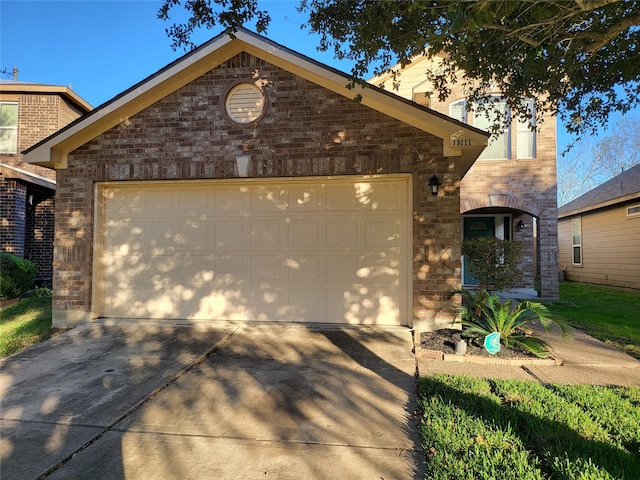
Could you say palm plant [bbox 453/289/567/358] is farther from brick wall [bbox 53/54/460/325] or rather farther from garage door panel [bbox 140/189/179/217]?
garage door panel [bbox 140/189/179/217]

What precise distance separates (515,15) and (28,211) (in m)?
13.3

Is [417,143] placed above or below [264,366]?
above

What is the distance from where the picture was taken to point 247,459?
2.97m

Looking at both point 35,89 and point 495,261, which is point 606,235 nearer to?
point 495,261

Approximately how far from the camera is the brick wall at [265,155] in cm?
628

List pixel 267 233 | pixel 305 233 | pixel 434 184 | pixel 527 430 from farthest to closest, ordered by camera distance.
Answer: pixel 267 233
pixel 305 233
pixel 434 184
pixel 527 430

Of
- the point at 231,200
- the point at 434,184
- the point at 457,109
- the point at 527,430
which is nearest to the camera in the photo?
the point at 527,430

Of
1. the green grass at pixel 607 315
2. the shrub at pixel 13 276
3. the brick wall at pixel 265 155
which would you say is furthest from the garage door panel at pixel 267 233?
the shrub at pixel 13 276

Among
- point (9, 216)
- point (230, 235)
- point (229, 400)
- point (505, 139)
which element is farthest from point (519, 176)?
point (9, 216)

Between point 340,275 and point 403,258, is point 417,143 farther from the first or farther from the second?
point 340,275

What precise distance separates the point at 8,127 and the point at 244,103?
11168mm

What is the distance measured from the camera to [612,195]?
48.6 feet

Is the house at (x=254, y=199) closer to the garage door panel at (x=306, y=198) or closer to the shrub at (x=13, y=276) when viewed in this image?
the garage door panel at (x=306, y=198)

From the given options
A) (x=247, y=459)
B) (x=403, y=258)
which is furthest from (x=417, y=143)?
(x=247, y=459)
